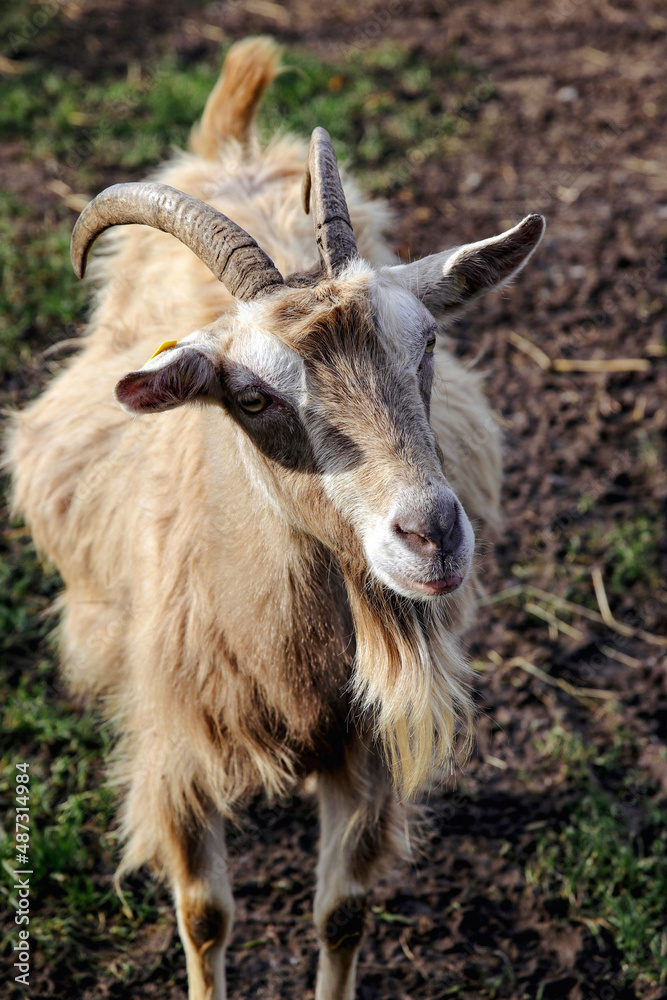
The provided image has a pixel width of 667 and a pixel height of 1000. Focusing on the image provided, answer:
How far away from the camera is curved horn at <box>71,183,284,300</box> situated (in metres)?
2.40

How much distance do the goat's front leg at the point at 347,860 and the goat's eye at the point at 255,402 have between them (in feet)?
4.18

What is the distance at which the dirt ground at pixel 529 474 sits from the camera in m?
3.30

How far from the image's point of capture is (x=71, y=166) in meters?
6.50

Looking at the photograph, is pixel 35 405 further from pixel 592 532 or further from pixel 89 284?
pixel 592 532

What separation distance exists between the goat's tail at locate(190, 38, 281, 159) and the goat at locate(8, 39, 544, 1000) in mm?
630

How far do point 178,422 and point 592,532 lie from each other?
2.38 m

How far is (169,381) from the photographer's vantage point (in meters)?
2.25

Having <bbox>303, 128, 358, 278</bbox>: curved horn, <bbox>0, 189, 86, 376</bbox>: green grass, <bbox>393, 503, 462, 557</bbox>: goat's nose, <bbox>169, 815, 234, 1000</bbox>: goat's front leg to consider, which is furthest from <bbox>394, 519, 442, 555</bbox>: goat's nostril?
<bbox>0, 189, 86, 376</bbox>: green grass

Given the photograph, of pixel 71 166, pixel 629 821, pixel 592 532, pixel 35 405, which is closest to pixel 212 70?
pixel 71 166

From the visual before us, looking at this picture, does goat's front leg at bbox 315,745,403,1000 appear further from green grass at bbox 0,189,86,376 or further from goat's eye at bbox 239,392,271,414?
green grass at bbox 0,189,86,376

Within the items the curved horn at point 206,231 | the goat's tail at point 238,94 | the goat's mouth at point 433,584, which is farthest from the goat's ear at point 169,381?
the goat's tail at point 238,94

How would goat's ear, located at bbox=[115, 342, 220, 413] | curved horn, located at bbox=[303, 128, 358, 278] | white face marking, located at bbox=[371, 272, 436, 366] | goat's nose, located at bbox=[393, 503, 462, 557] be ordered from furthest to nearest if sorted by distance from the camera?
curved horn, located at bbox=[303, 128, 358, 278]
white face marking, located at bbox=[371, 272, 436, 366]
goat's ear, located at bbox=[115, 342, 220, 413]
goat's nose, located at bbox=[393, 503, 462, 557]

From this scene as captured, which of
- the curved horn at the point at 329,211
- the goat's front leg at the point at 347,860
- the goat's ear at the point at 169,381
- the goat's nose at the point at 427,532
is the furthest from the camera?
the goat's front leg at the point at 347,860

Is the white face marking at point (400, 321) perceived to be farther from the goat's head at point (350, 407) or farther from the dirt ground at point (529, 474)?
the dirt ground at point (529, 474)
